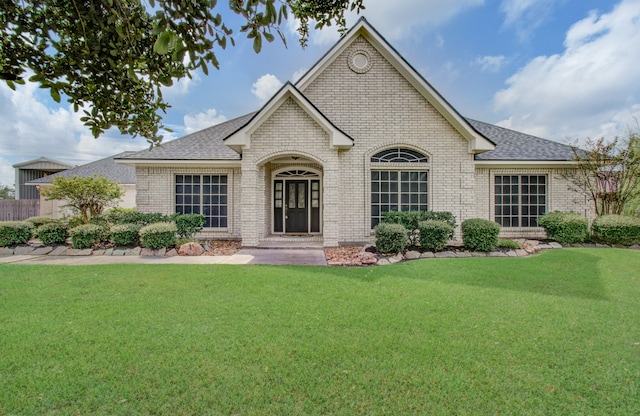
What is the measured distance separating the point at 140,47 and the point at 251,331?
12.4 feet

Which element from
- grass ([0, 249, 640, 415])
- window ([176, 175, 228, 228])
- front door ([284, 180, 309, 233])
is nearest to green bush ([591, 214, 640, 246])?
grass ([0, 249, 640, 415])

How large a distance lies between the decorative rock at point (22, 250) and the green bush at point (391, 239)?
1150cm

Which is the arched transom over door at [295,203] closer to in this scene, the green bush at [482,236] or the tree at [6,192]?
the green bush at [482,236]

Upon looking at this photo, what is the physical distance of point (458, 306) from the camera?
5.08 meters

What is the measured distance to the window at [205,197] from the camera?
42.2 ft

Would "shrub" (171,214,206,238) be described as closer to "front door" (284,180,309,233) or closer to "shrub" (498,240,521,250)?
"front door" (284,180,309,233)

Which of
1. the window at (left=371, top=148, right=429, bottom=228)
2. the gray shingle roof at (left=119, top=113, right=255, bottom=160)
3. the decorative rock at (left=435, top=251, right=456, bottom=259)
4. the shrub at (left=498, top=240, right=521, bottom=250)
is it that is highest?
the gray shingle roof at (left=119, top=113, right=255, bottom=160)

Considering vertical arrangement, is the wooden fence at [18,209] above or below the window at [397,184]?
below

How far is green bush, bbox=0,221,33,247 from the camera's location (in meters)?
10.2

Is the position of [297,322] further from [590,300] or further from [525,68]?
[525,68]

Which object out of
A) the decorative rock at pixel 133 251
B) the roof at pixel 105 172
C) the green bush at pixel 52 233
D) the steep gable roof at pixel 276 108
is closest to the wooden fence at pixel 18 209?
the roof at pixel 105 172

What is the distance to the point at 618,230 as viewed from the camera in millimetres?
10516

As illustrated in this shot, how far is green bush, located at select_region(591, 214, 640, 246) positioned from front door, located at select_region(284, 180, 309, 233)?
432 inches

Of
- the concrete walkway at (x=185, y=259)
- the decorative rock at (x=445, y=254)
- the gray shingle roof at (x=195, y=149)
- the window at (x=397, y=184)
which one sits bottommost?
the concrete walkway at (x=185, y=259)
